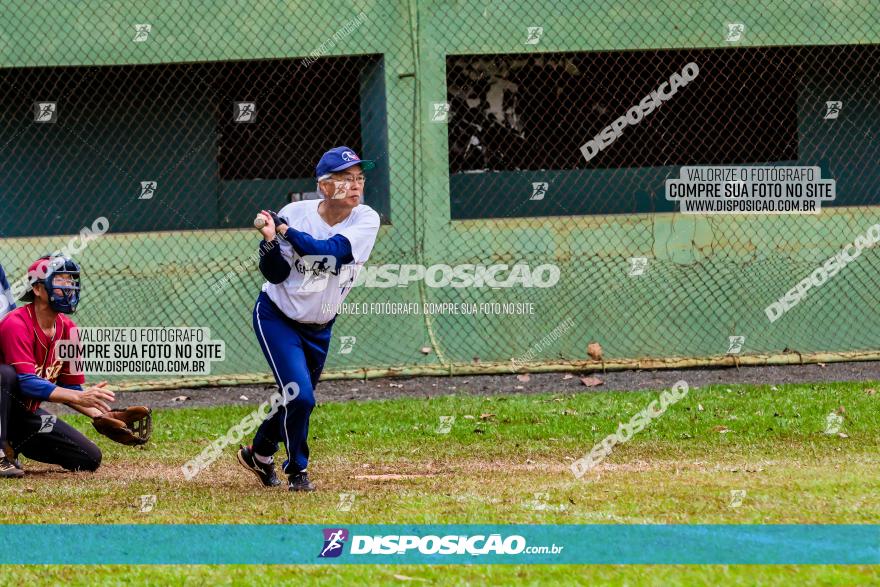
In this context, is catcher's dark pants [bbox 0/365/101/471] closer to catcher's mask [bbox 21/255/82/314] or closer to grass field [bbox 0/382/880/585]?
grass field [bbox 0/382/880/585]

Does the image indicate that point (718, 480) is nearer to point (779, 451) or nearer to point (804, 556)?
point (779, 451)

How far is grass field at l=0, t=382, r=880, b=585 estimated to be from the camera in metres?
5.10

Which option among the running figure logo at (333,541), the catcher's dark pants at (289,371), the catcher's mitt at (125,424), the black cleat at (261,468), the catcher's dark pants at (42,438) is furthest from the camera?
the catcher's dark pants at (42,438)

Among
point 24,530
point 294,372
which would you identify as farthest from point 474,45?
point 24,530

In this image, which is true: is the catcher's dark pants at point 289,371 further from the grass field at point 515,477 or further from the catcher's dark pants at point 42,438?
the catcher's dark pants at point 42,438

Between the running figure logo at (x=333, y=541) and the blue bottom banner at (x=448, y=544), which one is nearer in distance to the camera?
the blue bottom banner at (x=448, y=544)

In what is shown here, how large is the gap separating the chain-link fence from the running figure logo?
6482mm

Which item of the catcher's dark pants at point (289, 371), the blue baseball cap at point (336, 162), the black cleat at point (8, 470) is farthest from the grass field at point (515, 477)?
the blue baseball cap at point (336, 162)

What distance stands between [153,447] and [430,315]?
12.9ft

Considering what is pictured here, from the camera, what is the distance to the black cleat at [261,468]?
7566 millimetres

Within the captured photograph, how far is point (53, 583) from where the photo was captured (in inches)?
197

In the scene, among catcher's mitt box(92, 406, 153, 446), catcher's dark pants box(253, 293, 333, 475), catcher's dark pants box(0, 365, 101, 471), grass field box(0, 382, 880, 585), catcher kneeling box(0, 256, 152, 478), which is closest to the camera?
grass field box(0, 382, 880, 585)

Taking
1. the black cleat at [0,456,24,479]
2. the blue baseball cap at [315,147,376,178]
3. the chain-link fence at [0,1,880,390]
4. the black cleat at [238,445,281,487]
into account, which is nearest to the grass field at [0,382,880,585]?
the black cleat at [0,456,24,479]

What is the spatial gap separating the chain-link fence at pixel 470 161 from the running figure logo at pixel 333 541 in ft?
21.3
